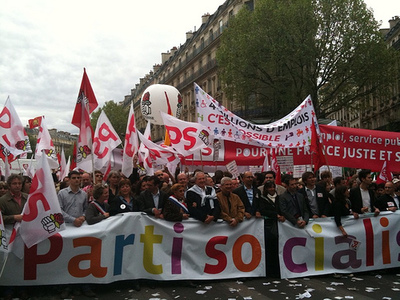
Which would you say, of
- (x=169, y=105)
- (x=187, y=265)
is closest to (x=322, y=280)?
(x=187, y=265)

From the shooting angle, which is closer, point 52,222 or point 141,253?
point 52,222

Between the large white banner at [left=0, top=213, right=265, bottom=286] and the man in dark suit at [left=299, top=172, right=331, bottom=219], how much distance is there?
973 millimetres

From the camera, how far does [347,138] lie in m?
9.04

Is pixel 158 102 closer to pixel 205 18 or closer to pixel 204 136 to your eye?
pixel 204 136

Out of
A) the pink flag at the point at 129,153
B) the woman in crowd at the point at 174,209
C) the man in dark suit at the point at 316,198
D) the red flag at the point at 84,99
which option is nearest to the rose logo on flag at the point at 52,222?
the woman in crowd at the point at 174,209

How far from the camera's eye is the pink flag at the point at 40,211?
564cm

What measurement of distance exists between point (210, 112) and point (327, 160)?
8.11 feet

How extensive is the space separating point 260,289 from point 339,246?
1.73 meters

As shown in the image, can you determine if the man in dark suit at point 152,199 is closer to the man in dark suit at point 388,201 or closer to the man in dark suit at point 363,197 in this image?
the man in dark suit at point 363,197

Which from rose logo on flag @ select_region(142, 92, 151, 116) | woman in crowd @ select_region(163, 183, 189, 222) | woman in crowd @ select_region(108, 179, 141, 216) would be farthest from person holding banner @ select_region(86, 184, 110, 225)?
rose logo on flag @ select_region(142, 92, 151, 116)

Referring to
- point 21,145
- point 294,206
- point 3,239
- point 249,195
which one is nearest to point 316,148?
point 294,206

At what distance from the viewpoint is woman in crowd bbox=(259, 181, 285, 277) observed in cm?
713

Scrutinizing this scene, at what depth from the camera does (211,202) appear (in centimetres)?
683

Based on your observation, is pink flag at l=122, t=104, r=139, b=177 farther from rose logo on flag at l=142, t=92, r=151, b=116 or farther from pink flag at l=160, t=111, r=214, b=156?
rose logo on flag at l=142, t=92, r=151, b=116
